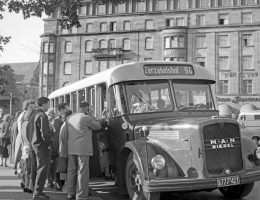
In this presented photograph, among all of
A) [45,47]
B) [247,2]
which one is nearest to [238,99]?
[247,2]

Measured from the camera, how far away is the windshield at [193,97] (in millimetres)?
9289

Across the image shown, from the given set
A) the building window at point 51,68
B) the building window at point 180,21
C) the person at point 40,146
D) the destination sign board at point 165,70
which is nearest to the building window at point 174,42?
the building window at point 180,21

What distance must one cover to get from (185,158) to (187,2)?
171 ft

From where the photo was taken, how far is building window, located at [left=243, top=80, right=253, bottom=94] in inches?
2112

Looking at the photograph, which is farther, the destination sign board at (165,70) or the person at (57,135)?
the person at (57,135)

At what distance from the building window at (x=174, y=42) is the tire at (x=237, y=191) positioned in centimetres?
4760

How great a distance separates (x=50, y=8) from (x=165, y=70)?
5723mm

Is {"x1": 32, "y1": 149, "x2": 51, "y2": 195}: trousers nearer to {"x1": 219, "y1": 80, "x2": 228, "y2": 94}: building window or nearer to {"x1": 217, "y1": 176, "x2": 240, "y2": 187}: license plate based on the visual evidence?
{"x1": 217, "y1": 176, "x2": 240, "y2": 187}: license plate

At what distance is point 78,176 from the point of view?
28.3 feet

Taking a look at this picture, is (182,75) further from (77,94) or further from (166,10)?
(166,10)

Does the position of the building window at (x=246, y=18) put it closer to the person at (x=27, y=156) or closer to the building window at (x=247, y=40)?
the building window at (x=247, y=40)

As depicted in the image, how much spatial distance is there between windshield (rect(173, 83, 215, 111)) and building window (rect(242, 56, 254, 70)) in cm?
4613

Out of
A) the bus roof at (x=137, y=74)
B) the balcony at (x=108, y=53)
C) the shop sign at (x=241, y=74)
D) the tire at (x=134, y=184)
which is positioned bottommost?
the tire at (x=134, y=184)

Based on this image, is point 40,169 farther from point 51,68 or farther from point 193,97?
point 51,68
